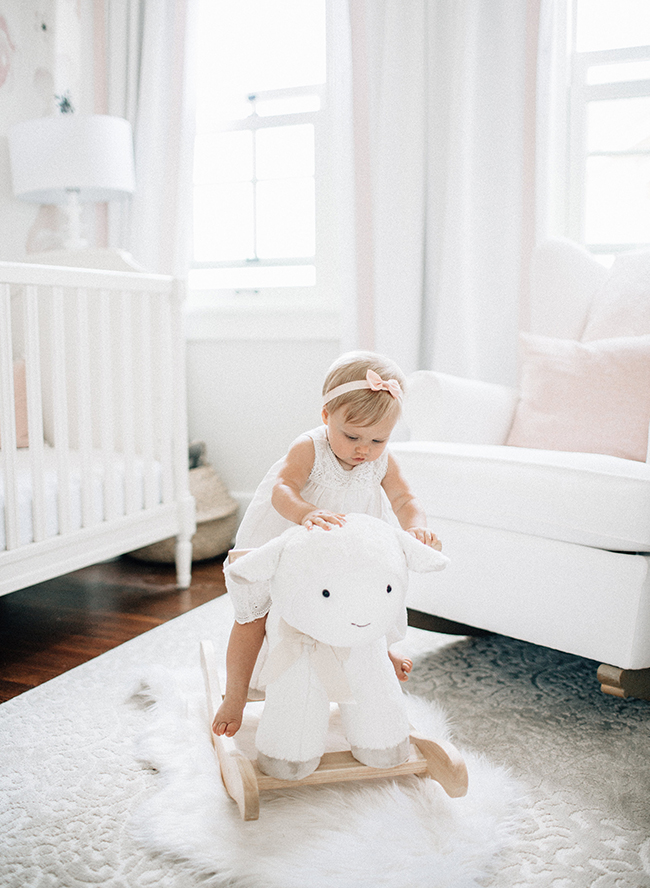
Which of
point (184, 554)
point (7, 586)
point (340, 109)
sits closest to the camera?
point (7, 586)

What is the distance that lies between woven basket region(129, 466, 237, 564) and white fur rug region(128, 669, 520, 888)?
1176 mm

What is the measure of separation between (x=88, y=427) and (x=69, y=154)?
0.97m

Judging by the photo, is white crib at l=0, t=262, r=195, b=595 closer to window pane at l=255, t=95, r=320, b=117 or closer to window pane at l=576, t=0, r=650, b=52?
window pane at l=255, t=95, r=320, b=117

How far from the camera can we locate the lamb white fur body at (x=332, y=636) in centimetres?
92

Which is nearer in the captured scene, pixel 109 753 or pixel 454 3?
pixel 109 753

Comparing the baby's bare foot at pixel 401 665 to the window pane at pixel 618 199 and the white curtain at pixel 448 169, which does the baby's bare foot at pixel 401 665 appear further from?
the window pane at pixel 618 199

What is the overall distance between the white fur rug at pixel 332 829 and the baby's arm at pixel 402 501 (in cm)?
35

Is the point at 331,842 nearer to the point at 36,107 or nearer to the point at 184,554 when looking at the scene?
the point at 184,554

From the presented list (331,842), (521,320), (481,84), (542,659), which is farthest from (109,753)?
(481,84)

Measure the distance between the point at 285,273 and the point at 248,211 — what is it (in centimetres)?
26

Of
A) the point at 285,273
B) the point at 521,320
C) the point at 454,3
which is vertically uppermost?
the point at 454,3

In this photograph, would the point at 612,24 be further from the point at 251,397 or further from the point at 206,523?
the point at 206,523

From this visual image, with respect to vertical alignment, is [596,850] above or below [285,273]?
below

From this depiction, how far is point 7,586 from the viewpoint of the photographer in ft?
5.05
